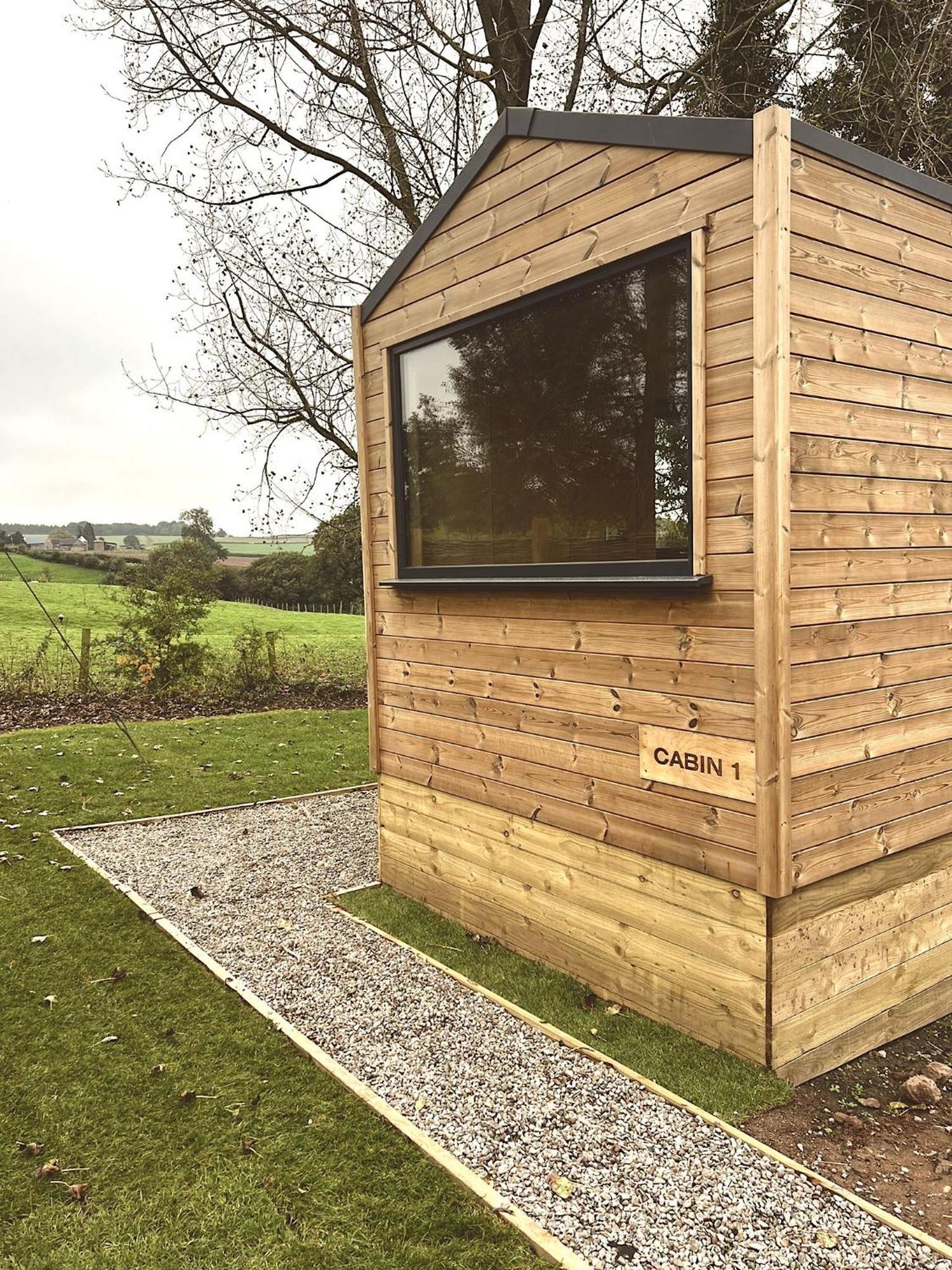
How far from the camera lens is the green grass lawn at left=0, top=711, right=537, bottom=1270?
2205mm

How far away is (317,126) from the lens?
783cm

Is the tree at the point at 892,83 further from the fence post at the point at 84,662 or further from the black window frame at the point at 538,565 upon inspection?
the fence post at the point at 84,662

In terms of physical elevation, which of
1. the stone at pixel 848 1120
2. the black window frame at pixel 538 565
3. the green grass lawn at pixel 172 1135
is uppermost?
the black window frame at pixel 538 565

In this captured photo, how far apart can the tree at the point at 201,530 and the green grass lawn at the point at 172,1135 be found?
585 inches

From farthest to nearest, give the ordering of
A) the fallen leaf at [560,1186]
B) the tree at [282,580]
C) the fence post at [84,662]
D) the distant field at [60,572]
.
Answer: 1. the tree at [282,580]
2. the distant field at [60,572]
3. the fence post at [84,662]
4. the fallen leaf at [560,1186]

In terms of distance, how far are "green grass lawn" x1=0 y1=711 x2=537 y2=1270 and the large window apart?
215 centimetres

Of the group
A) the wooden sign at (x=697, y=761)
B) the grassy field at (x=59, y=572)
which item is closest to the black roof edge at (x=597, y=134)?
the wooden sign at (x=697, y=761)

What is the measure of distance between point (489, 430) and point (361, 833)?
3.44 m

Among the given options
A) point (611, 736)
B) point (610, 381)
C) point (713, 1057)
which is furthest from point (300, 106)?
point (713, 1057)

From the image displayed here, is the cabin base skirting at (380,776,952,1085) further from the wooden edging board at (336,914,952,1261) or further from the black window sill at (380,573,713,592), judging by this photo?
the black window sill at (380,573,713,592)

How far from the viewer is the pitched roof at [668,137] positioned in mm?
2740

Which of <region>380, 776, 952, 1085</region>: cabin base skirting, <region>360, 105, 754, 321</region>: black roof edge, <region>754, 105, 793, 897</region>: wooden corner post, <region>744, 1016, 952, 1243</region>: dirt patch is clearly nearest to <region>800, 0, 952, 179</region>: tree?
<region>360, 105, 754, 321</region>: black roof edge

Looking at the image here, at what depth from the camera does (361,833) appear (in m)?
6.14

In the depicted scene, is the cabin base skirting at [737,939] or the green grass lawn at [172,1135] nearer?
the green grass lawn at [172,1135]
